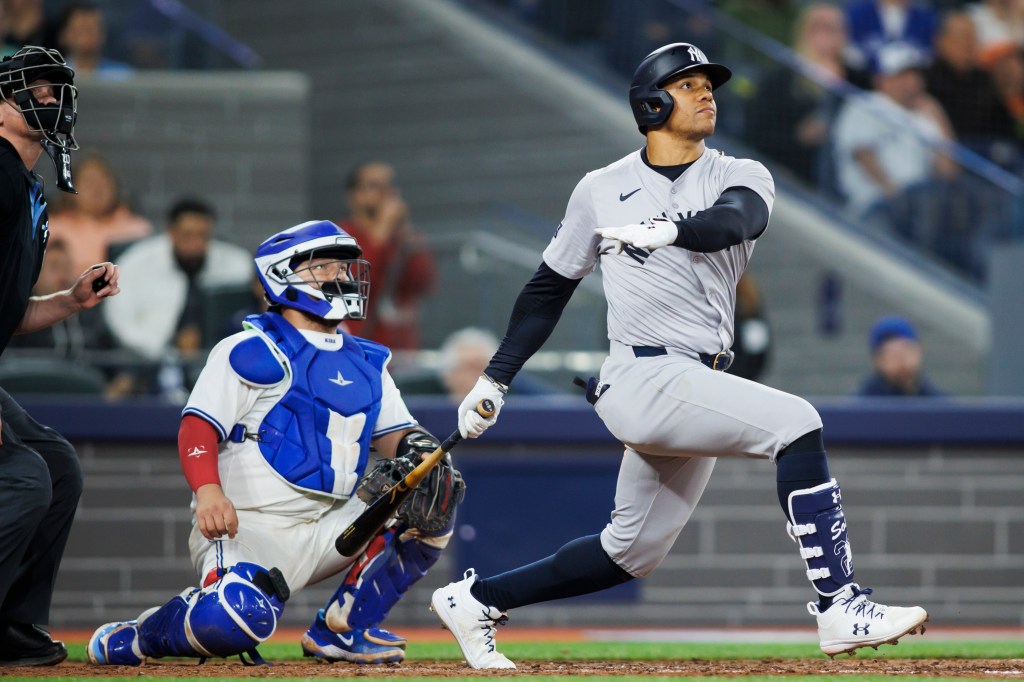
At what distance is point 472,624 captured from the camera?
14.6 feet

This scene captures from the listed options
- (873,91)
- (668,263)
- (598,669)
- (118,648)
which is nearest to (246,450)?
(118,648)

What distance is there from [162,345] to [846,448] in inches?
146

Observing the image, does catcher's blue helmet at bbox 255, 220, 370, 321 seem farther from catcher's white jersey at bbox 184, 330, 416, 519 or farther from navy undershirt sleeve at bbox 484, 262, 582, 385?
navy undershirt sleeve at bbox 484, 262, 582, 385

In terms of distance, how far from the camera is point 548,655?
17.2 feet

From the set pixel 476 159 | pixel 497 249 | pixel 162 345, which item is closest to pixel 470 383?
pixel 497 249

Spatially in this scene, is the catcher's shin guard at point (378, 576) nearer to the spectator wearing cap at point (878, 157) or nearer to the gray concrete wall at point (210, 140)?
the gray concrete wall at point (210, 140)

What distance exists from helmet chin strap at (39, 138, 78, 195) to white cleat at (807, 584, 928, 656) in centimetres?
265

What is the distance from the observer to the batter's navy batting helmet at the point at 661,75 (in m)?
4.31

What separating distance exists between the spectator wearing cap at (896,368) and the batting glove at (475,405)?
382 centimetres

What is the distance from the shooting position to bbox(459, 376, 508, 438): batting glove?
4391mm

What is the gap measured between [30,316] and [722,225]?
241cm

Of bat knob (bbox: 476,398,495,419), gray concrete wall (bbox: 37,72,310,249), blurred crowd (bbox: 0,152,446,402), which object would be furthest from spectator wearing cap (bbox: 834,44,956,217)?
bat knob (bbox: 476,398,495,419)

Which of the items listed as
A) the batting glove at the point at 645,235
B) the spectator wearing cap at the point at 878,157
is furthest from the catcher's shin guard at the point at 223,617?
the spectator wearing cap at the point at 878,157

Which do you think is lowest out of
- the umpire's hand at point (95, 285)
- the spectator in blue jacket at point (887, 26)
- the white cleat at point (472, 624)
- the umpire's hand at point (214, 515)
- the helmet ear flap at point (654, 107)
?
the white cleat at point (472, 624)
